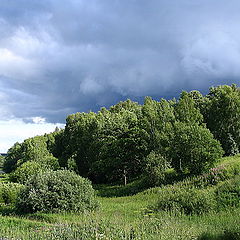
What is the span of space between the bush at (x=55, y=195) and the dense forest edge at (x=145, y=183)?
0.06m

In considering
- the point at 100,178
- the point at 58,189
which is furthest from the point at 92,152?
the point at 58,189

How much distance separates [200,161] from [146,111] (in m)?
13.6

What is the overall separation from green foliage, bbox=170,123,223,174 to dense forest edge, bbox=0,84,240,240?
0.09 metres

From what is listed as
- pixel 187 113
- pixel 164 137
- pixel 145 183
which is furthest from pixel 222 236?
pixel 187 113

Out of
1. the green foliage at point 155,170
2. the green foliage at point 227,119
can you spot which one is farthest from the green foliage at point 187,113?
the green foliage at point 155,170

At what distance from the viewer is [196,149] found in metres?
25.0

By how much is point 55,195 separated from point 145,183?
15.0 m

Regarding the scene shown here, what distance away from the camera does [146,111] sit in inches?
1454

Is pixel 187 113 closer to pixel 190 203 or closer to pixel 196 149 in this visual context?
pixel 196 149

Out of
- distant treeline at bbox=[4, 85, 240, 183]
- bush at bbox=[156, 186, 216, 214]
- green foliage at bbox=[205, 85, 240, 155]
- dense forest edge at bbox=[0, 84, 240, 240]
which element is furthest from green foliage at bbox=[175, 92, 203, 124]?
bush at bbox=[156, 186, 216, 214]

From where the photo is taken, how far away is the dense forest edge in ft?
29.1

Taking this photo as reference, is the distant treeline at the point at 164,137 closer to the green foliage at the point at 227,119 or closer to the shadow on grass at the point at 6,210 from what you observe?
the green foliage at the point at 227,119

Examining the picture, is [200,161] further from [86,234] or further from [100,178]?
[100,178]

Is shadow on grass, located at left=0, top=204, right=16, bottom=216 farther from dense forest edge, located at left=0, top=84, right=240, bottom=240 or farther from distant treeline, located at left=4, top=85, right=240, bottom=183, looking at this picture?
distant treeline, located at left=4, top=85, right=240, bottom=183
